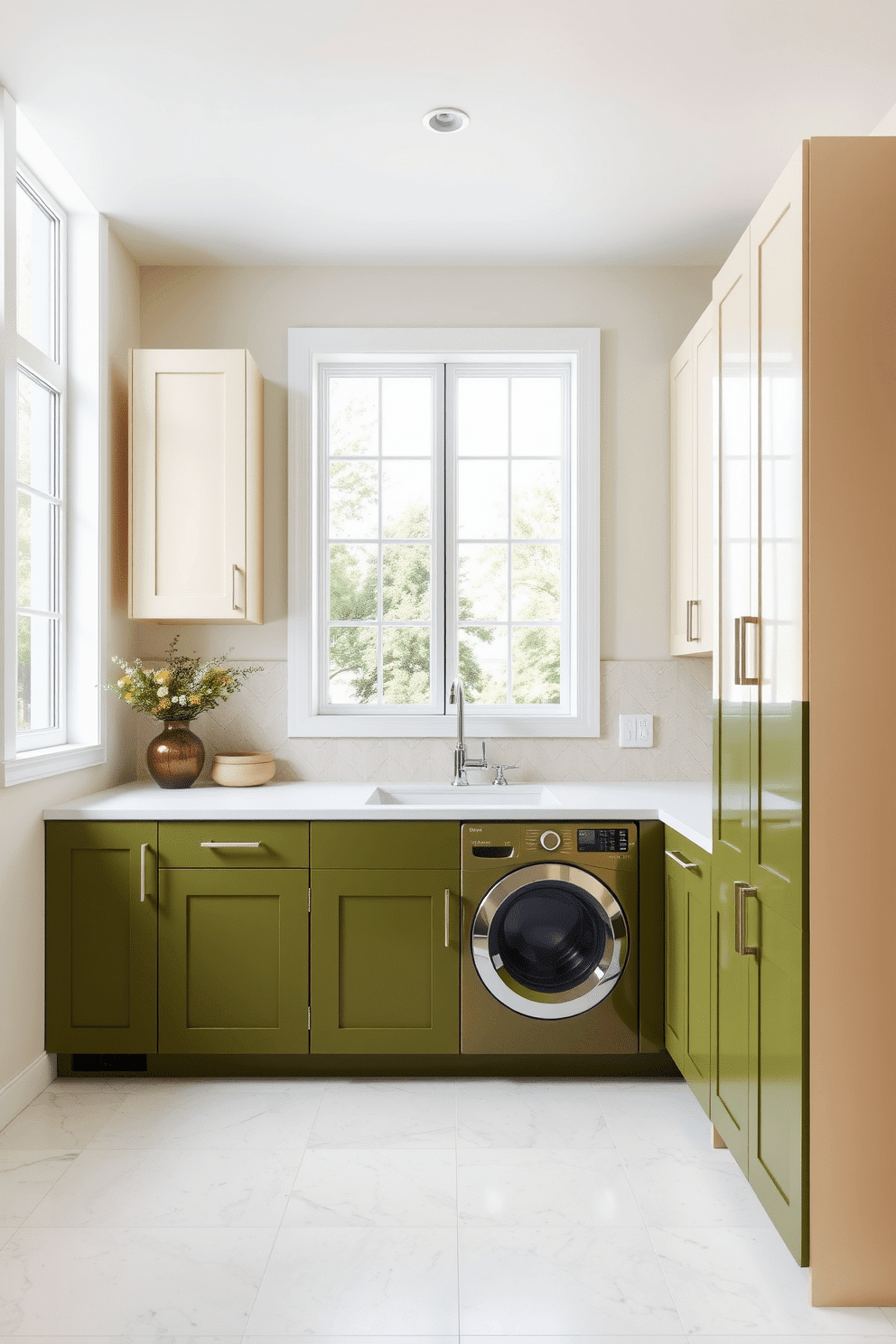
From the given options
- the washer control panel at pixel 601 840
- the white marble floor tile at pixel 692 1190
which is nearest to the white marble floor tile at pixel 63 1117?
the white marble floor tile at pixel 692 1190

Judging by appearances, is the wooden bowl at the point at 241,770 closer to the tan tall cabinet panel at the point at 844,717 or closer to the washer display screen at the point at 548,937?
the washer display screen at the point at 548,937

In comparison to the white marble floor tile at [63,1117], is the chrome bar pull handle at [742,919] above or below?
above

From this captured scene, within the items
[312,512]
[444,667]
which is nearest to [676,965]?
[444,667]

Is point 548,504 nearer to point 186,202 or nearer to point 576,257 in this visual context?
point 576,257

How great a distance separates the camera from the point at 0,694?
241cm

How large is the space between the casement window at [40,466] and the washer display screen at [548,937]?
1503 mm

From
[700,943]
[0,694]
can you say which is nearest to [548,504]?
[700,943]

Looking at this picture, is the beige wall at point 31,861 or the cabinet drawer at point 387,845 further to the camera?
the cabinet drawer at point 387,845

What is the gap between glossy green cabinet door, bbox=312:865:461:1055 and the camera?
2.71 metres

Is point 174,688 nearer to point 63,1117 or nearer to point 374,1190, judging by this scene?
point 63,1117

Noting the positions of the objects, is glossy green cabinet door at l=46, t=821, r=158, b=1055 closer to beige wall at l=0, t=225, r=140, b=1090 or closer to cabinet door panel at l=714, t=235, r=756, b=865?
beige wall at l=0, t=225, r=140, b=1090

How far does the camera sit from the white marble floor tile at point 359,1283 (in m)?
1.71

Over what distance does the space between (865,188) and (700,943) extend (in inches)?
66.0

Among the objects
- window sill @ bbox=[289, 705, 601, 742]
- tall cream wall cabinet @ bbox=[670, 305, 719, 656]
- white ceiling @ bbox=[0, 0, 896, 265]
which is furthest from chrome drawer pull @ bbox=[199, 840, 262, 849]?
white ceiling @ bbox=[0, 0, 896, 265]
